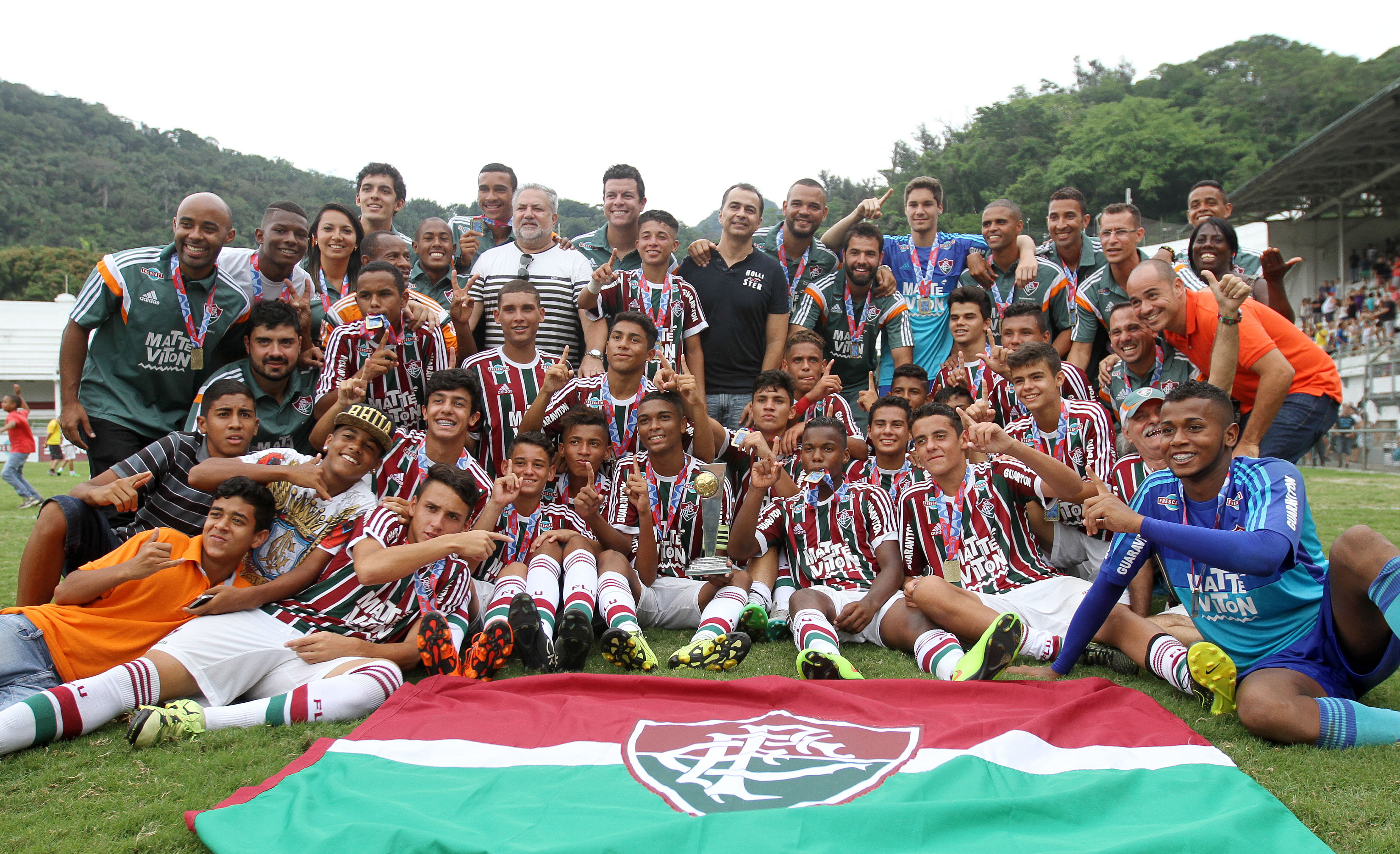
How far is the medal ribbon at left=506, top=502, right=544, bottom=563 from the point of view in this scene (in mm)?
5254

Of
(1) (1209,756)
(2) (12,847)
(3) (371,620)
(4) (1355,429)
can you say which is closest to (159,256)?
(3) (371,620)

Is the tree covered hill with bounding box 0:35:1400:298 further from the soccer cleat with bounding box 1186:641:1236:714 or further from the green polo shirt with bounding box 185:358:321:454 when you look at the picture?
the soccer cleat with bounding box 1186:641:1236:714

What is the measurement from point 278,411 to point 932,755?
4.51 meters

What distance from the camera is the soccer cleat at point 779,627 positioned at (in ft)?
16.3

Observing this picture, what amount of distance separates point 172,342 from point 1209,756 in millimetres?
5986

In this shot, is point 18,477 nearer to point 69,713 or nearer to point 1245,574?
point 69,713

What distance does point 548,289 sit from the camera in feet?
21.1

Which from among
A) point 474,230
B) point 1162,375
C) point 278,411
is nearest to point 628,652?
point 278,411

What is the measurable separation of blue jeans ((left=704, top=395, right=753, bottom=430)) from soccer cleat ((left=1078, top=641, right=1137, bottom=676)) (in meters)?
2.90

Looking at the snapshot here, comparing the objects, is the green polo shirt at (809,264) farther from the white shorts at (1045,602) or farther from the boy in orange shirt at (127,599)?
the boy in orange shirt at (127,599)

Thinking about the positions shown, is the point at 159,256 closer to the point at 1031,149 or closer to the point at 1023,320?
the point at 1023,320

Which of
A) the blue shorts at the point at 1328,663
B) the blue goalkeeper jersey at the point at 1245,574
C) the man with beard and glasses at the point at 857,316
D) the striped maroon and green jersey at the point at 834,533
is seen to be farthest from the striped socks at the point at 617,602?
the blue shorts at the point at 1328,663

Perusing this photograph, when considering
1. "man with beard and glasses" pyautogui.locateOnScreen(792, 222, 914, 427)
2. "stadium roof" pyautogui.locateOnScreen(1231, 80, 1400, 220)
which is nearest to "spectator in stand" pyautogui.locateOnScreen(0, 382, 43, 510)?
"man with beard and glasses" pyautogui.locateOnScreen(792, 222, 914, 427)

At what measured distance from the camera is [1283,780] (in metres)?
2.88
